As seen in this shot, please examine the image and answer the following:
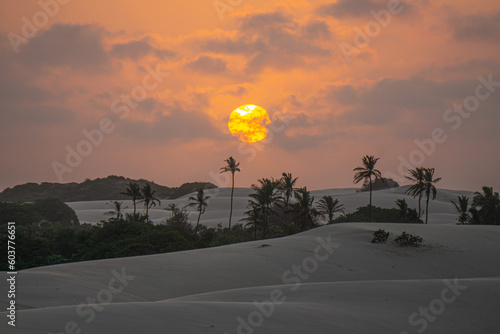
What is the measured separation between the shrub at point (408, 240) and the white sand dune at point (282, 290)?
70 cm

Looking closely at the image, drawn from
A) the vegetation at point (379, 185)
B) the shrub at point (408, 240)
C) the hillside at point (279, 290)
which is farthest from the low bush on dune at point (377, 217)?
the vegetation at point (379, 185)

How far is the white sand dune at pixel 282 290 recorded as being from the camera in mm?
11898

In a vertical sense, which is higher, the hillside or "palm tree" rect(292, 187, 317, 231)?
"palm tree" rect(292, 187, 317, 231)

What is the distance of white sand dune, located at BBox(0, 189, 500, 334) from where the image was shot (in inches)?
468

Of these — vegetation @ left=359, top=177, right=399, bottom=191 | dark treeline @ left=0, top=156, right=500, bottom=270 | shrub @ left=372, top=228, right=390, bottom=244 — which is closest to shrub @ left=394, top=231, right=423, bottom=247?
shrub @ left=372, top=228, right=390, bottom=244

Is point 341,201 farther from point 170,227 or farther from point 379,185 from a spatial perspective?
point 170,227

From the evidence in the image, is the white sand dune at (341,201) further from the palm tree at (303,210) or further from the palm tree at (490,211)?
the palm tree at (303,210)

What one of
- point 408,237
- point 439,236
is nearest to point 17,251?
point 408,237

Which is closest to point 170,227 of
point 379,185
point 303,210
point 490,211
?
point 303,210

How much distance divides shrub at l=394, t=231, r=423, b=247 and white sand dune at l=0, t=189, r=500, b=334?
705mm

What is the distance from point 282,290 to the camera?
1852 centimetres

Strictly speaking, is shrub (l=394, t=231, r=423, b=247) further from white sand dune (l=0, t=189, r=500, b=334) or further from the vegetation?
the vegetation

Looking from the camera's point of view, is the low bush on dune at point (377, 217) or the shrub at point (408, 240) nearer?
the shrub at point (408, 240)

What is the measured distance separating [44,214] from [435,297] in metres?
91.8
